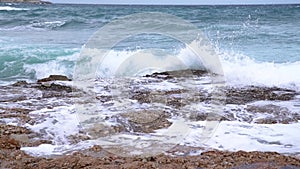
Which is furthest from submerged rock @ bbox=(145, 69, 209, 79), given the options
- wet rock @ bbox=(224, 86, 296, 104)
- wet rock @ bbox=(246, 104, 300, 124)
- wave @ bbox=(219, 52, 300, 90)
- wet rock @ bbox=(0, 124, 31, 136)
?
wet rock @ bbox=(0, 124, 31, 136)

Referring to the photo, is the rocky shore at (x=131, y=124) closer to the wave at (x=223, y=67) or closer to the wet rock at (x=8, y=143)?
the wet rock at (x=8, y=143)

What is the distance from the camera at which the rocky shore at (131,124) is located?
3.42 metres

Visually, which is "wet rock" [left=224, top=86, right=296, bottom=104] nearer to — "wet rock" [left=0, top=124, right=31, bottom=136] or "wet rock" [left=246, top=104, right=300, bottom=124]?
"wet rock" [left=246, top=104, right=300, bottom=124]

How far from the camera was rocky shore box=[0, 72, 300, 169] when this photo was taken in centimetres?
342

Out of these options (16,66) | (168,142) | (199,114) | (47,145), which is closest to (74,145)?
(47,145)

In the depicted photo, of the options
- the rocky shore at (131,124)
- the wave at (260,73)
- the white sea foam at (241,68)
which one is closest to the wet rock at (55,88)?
the rocky shore at (131,124)

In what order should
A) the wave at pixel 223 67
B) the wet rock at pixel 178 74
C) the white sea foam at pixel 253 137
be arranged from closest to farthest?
1. the white sea foam at pixel 253 137
2. the wave at pixel 223 67
3. the wet rock at pixel 178 74

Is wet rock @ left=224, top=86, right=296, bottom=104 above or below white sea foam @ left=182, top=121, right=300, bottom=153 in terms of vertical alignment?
above

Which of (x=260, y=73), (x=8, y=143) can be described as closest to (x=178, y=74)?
(x=260, y=73)

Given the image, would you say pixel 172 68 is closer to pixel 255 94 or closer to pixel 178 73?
pixel 178 73

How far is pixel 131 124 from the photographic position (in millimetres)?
4770

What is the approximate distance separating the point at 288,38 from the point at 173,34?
4581 millimetres

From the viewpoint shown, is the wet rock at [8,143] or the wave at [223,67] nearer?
the wet rock at [8,143]

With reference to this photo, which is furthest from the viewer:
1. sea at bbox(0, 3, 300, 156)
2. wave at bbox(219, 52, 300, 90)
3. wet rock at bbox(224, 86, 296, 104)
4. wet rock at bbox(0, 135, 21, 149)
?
wave at bbox(219, 52, 300, 90)
